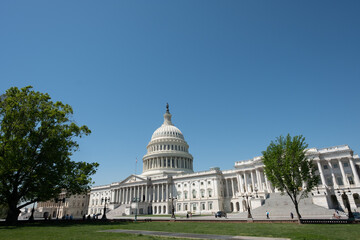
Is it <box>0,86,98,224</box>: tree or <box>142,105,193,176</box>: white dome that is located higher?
<box>142,105,193,176</box>: white dome

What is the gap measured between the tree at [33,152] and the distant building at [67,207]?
264 feet

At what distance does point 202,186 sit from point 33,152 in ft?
189

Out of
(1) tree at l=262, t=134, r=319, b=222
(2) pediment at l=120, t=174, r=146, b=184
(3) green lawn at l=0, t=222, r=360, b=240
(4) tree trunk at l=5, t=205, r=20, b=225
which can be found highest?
(2) pediment at l=120, t=174, r=146, b=184

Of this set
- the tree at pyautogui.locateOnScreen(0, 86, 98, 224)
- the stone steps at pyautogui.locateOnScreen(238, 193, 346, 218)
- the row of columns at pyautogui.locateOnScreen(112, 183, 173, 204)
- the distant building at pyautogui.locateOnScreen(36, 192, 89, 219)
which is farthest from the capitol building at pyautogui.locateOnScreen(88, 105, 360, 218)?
the tree at pyautogui.locateOnScreen(0, 86, 98, 224)

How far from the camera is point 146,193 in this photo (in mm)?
86750

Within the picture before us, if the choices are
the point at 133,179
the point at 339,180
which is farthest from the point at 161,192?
the point at 339,180

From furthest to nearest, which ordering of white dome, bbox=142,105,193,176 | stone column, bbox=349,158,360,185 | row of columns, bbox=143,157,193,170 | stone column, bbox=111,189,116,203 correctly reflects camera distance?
row of columns, bbox=143,157,193,170, stone column, bbox=111,189,116,203, white dome, bbox=142,105,193,176, stone column, bbox=349,158,360,185

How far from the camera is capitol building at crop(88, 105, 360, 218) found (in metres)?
53.8

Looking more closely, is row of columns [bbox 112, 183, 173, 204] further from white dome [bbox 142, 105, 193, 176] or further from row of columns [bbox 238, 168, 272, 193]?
row of columns [bbox 238, 168, 272, 193]

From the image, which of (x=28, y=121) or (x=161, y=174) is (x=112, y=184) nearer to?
(x=161, y=174)

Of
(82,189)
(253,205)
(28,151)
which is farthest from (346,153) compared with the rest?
(28,151)

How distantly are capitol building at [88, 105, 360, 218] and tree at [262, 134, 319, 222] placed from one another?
750 inches

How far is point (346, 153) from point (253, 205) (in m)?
27.4

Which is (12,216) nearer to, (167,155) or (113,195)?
(167,155)
